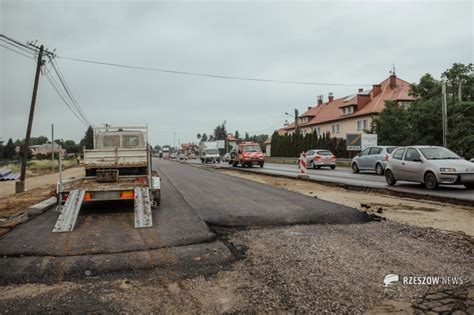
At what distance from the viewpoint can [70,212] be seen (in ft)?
25.8

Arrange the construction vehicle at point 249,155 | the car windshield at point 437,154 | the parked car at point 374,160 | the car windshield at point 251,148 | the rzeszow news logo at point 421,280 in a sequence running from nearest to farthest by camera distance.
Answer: the rzeszow news logo at point 421,280 → the car windshield at point 437,154 → the parked car at point 374,160 → the construction vehicle at point 249,155 → the car windshield at point 251,148

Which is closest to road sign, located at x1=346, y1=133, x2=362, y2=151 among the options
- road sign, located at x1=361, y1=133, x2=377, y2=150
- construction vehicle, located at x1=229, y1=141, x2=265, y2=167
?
road sign, located at x1=361, y1=133, x2=377, y2=150

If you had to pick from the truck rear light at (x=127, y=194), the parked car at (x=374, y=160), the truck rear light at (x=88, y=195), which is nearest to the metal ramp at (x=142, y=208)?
the truck rear light at (x=127, y=194)

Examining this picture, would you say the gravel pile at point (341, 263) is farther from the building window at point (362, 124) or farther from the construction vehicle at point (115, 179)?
the building window at point (362, 124)

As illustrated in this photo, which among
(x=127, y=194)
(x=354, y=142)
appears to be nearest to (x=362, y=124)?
(x=354, y=142)

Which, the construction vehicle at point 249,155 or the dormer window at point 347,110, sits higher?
the dormer window at point 347,110

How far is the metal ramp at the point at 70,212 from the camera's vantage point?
285 inches

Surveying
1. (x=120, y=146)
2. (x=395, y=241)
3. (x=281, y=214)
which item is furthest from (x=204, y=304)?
(x=120, y=146)

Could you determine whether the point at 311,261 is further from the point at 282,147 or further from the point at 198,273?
the point at 282,147

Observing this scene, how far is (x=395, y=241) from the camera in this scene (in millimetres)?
6102

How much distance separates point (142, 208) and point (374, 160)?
17560 mm

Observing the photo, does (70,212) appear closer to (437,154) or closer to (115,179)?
(115,179)

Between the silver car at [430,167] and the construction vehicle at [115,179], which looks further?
the silver car at [430,167]

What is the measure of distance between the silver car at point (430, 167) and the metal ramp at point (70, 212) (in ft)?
36.9
